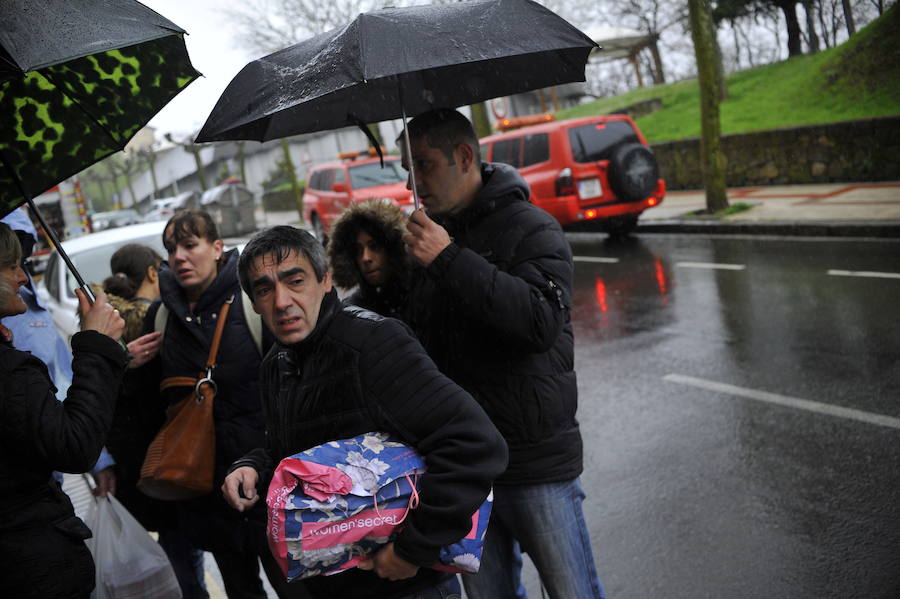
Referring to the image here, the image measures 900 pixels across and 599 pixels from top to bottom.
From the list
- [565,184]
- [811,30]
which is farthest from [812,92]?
[565,184]

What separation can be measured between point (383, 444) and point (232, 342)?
1.25 meters

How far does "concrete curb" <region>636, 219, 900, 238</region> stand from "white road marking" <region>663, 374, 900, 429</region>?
5426 millimetres

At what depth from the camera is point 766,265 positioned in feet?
30.0

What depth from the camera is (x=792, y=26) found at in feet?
73.6

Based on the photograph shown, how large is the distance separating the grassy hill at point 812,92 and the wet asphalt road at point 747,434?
Result: 7724 mm

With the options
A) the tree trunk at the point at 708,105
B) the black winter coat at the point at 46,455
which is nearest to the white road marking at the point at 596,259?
the tree trunk at the point at 708,105

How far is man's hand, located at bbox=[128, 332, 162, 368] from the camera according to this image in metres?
2.96

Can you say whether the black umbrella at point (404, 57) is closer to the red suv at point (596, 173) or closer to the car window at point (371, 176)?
the red suv at point (596, 173)

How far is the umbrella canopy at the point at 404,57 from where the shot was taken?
2.00 m

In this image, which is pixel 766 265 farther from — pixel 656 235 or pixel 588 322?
pixel 656 235

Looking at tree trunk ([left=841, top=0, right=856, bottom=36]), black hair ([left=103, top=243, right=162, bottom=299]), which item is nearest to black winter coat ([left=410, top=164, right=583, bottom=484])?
black hair ([left=103, top=243, right=162, bottom=299])

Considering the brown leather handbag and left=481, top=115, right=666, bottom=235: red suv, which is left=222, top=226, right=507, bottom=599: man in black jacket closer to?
the brown leather handbag

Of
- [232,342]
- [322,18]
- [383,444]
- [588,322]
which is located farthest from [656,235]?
[322,18]

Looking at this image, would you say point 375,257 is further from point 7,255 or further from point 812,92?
point 812,92
